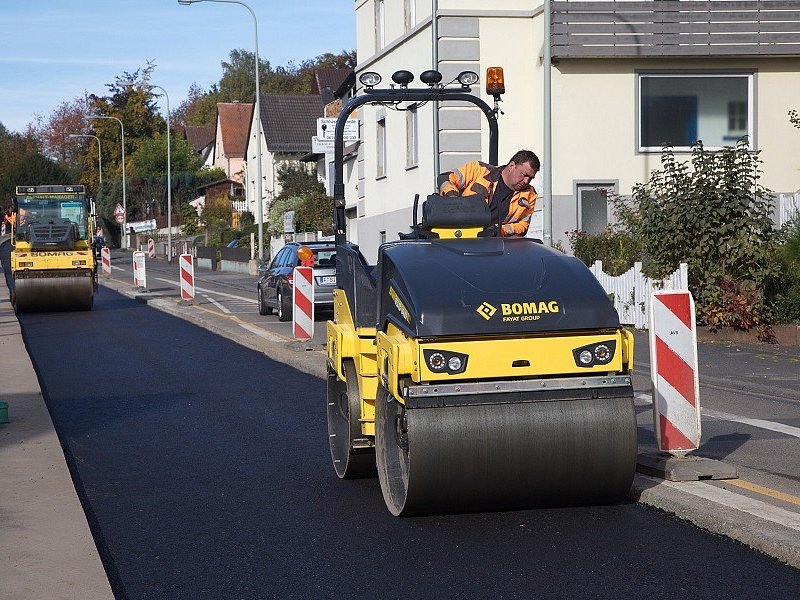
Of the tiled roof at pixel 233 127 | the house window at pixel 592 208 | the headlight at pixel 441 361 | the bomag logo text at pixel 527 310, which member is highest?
the tiled roof at pixel 233 127

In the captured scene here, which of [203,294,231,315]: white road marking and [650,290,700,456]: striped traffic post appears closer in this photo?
[650,290,700,456]: striped traffic post

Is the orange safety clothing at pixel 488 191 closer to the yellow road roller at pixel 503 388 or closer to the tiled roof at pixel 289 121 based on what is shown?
the yellow road roller at pixel 503 388

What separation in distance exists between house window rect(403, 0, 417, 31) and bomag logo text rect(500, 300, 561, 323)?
22220mm

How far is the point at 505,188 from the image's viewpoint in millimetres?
7988

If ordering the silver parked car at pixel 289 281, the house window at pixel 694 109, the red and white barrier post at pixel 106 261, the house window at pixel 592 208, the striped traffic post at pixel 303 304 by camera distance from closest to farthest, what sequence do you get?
1. the striped traffic post at pixel 303 304
2. the silver parked car at pixel 289 281
3. the house window at pixel 592 208
4. the house window at pixel 694 109
5. the red and white barrier post at pixel 106 261

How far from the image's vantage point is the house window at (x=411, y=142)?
94.6ft

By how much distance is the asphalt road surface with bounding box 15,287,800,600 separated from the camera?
18.5 ft

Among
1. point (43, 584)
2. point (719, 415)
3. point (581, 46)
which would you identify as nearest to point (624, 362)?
point (43, 584)

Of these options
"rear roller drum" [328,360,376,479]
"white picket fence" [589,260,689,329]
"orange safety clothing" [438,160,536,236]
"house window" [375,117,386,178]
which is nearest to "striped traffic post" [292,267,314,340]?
"white picket fence" [589,260,689,329]

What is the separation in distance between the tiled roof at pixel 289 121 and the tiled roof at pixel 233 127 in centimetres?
2168

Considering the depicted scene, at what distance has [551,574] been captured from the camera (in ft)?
18.9

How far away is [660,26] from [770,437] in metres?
16.7

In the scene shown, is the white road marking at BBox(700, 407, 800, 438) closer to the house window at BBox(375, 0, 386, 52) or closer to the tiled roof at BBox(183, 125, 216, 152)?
the house window at BBox(375, 0, 386, 52)

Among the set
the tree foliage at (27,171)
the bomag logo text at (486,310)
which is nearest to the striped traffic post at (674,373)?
the bomag logo text at (486,310)
